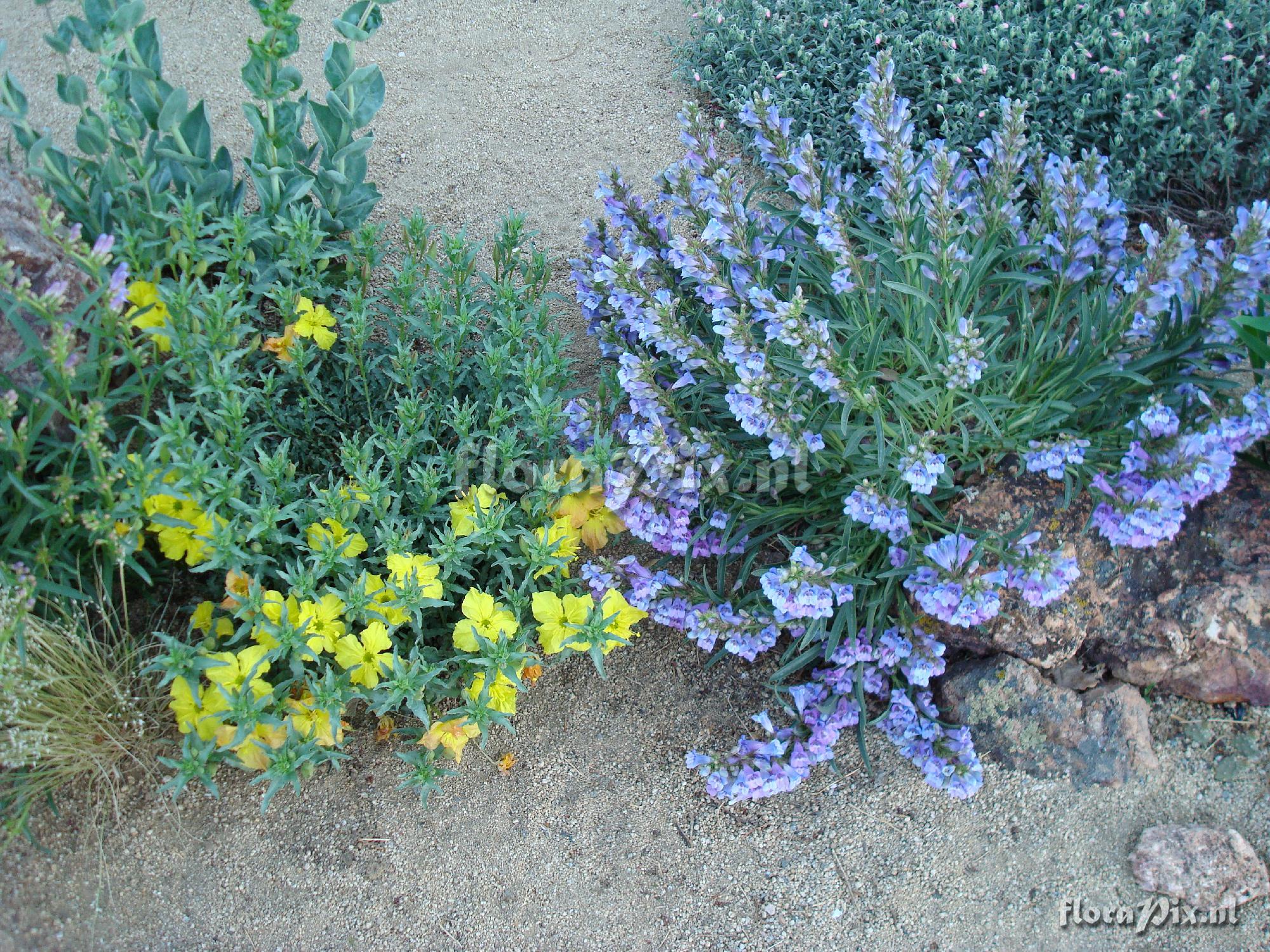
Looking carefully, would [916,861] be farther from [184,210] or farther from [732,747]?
[184,210]

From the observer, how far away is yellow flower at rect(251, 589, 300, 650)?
2.35m

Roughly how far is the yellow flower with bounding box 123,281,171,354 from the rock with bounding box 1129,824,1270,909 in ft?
8.56

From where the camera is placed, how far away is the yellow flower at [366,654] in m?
2.37

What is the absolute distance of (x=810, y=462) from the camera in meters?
2.71

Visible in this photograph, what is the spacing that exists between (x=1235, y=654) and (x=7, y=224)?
3.30 m

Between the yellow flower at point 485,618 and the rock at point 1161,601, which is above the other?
the yellow flower at point 485,618

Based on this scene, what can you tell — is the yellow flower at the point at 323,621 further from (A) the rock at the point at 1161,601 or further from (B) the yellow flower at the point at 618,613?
(A) the rock at the point at 1161,601

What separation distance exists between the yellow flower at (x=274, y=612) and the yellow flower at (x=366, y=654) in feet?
0.39

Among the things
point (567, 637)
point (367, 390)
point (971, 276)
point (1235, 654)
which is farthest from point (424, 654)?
point (1235, 654)

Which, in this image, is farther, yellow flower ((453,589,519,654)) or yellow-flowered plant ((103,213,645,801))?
yellow flower ((453,589,519,654))

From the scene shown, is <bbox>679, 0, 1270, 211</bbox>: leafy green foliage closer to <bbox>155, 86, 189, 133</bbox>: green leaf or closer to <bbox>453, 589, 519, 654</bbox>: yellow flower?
<bbox>155, 86, 189, 133</bbox>: green leaf

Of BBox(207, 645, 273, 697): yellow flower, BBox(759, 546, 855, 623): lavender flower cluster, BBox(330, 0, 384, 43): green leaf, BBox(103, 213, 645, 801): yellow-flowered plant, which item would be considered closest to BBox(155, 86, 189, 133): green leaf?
BBox(103, 213, 645, 801): yellow-flowered plant

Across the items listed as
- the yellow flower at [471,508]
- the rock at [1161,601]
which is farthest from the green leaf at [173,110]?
the rock at [1161,601]

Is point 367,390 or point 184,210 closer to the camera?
point 184,210
